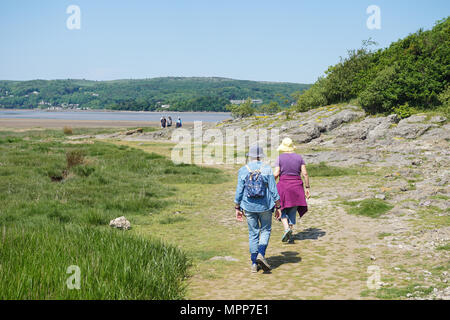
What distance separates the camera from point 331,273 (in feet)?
20.3

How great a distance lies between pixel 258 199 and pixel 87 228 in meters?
3.35

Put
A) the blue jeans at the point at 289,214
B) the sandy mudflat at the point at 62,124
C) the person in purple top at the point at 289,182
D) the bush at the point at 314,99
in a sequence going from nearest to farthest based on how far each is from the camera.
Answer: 1. the person in purple top at the point at 289,182
2. the blue jeans at the point at 289,214
3. the bush at the point at 314,99
4. the sandy mudflat at the point at 62,124

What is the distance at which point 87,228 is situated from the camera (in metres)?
7.58

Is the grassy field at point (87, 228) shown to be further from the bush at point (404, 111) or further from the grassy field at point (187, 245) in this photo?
the bush at point (404, 111)

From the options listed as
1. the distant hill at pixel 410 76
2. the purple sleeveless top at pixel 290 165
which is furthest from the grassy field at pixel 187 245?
the distant hill at pixel 410 76

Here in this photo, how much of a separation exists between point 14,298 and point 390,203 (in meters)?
9.18

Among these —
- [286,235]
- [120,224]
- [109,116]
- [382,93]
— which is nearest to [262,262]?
[286,235]

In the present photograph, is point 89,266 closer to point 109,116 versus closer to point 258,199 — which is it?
point 258,199

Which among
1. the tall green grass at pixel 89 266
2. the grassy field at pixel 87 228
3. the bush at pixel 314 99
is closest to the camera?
the tall green grass at pixel 89 266

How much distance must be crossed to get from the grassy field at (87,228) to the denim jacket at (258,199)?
131 cm

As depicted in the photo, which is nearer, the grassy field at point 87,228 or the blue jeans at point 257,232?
the grassy field at point 87,228

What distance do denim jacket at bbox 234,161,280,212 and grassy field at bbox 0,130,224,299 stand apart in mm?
1307

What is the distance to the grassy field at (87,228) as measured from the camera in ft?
16.0

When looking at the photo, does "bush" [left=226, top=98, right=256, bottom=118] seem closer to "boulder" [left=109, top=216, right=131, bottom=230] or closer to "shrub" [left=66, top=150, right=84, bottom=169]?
"shrub" [left=66, top=150, right=84, bottom=169]
